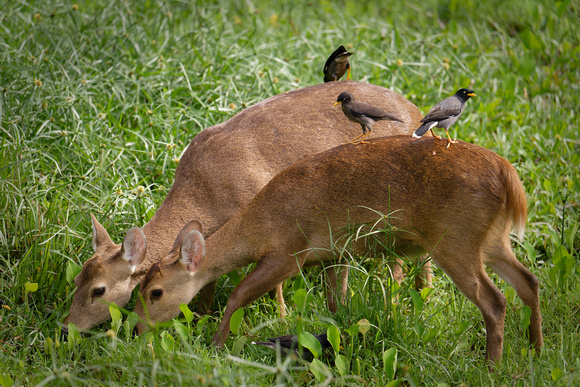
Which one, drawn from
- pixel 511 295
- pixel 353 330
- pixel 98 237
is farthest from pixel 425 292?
pixel 98 237

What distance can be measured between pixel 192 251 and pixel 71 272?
869 mm

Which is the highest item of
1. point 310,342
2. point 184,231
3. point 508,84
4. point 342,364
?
point 184,231

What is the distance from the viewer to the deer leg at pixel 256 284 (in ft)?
12.8

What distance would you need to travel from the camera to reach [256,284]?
3.93m

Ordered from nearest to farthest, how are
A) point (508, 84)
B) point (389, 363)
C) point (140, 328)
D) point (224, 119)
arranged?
point (389, 363), point (140, 328), point (224, 119), point (508, 84)

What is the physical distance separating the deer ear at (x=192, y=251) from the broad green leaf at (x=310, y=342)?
86 centimetres

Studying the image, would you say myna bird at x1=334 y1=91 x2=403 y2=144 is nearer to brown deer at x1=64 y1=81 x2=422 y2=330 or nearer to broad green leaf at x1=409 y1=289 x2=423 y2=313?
brown deer at x1=64 y1=81 x2=422 y2=330

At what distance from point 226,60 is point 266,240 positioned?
314 cm

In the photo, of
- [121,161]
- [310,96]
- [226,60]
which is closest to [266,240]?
[310,96]

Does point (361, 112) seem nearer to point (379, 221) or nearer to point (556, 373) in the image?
point (379, 221)

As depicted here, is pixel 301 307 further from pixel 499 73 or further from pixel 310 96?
pixel 499 73

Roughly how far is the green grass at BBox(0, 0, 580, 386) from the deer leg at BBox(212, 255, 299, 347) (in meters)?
0.13

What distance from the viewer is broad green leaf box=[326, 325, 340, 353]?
3.54 meters

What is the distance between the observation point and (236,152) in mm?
4605
